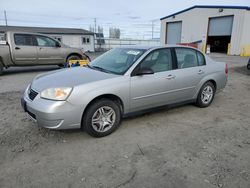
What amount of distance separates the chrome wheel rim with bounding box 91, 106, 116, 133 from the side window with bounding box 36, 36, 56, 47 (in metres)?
7.54

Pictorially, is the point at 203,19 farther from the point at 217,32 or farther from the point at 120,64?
the point at 120,64

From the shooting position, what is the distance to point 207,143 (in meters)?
3.20

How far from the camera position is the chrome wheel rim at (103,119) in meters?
3.24

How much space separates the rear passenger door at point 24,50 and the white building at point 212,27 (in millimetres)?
20926

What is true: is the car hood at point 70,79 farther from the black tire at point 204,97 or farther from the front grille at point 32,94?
the black tire at point 204,97

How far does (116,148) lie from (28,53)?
779 centimetres

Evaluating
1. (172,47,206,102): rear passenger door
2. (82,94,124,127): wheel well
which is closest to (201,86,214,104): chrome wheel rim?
(172,47,206,102): rear passenger door

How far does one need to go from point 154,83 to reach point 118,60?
2.91ft

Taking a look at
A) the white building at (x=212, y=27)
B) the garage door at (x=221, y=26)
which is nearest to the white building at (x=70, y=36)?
the white building at (x=212, y=27)

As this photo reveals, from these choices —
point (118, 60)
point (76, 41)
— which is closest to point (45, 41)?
point (118, 60)

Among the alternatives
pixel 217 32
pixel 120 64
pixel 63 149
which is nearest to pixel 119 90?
pixel 120 64

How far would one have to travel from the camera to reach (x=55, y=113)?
2895mm

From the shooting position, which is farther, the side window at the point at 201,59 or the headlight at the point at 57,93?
the side window at the point at 201,59

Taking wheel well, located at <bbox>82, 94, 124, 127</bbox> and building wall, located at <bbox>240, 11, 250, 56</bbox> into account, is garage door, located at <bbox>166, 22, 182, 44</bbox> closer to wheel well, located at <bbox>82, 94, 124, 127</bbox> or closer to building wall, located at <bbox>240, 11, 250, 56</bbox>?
building wall, located at <bbox>240, 11, 250, 56</bbox>
